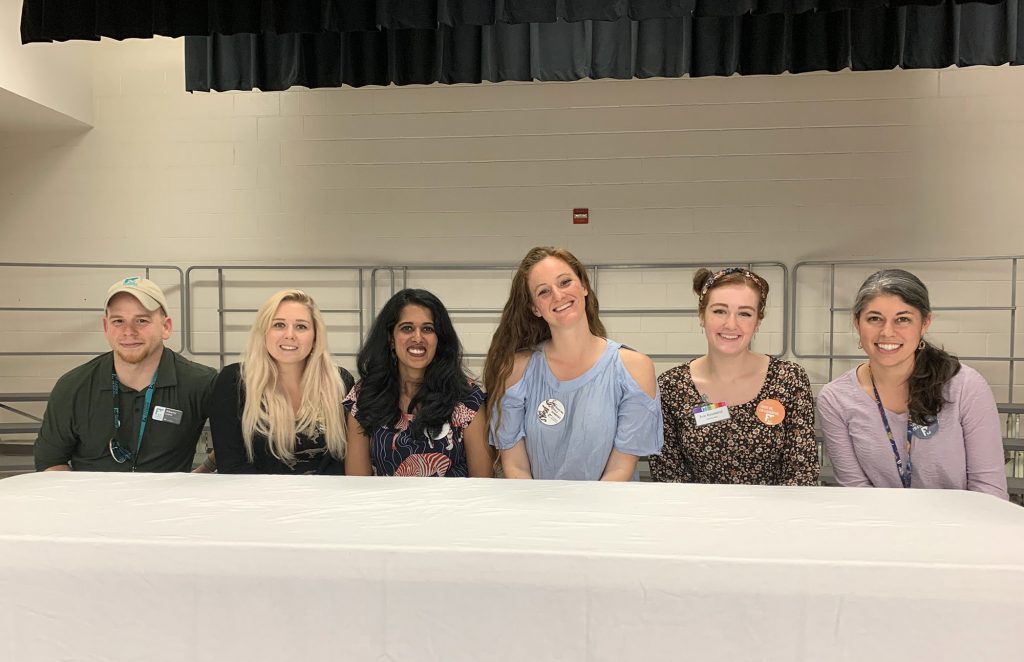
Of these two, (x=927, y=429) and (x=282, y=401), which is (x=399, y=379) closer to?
(x=282, y=401)

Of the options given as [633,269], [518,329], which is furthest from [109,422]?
[633,269]

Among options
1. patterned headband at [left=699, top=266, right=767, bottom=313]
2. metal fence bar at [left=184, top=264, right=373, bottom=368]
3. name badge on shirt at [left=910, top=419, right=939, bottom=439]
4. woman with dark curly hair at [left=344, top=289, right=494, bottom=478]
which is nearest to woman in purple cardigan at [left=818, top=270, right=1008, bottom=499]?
name badge on shirt at [left=910, top=419, right=939, bottom=439]

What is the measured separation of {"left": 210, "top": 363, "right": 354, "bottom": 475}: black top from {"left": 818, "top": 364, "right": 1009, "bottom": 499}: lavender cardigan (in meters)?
1.38

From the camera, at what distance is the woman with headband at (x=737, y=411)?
1776 millimetres

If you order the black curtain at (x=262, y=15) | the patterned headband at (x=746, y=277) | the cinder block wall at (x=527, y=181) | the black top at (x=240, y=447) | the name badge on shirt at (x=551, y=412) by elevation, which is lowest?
the black top at (x=240, y=447)

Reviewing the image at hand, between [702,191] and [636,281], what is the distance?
0.71 m

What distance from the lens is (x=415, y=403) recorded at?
1916mm

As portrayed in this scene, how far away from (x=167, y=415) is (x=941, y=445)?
211cm

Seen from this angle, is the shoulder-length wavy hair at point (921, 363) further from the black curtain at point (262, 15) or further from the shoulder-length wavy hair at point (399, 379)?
the black curtain at point (262, 15)

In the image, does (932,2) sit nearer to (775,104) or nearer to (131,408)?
(775,104)

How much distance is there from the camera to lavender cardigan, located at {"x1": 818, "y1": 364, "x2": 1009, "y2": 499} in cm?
167

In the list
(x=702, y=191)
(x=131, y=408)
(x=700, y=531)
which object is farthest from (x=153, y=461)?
(x=702, y=191)

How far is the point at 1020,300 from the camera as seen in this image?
13.8ft

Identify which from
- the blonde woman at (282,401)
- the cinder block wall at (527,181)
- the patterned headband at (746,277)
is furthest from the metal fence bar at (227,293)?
the patterned headband at (746,277)
